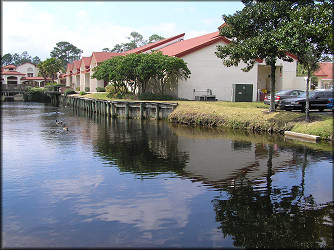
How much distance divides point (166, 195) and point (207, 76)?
92.7 ft

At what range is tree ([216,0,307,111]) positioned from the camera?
2164 cm

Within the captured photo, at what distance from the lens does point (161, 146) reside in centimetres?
1873

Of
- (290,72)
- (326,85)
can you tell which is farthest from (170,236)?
(326,85)

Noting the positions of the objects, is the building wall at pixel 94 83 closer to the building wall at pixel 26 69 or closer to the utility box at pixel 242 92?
the utility box at pixel 242 92

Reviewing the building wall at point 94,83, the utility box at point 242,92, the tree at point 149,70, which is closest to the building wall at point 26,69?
the building wall at point 94,83

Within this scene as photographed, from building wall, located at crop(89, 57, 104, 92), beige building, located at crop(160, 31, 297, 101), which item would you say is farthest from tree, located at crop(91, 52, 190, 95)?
building wall, located at crop(89, 57, 104, 92)

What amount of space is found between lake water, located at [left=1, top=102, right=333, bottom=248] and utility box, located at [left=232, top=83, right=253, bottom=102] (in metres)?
17.1

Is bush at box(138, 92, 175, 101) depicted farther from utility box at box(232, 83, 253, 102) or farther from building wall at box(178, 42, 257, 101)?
→ utility box at box(232, 83, 253, 102)

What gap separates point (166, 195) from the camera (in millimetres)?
10477

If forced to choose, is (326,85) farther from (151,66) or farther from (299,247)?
(299,247)

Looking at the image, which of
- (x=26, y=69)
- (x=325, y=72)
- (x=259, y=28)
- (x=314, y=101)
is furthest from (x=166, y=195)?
(x=26, y=69)

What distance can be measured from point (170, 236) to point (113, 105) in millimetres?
28094

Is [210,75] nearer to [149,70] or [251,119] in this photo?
[149,70]

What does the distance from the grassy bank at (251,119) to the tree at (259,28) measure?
1.61 m
